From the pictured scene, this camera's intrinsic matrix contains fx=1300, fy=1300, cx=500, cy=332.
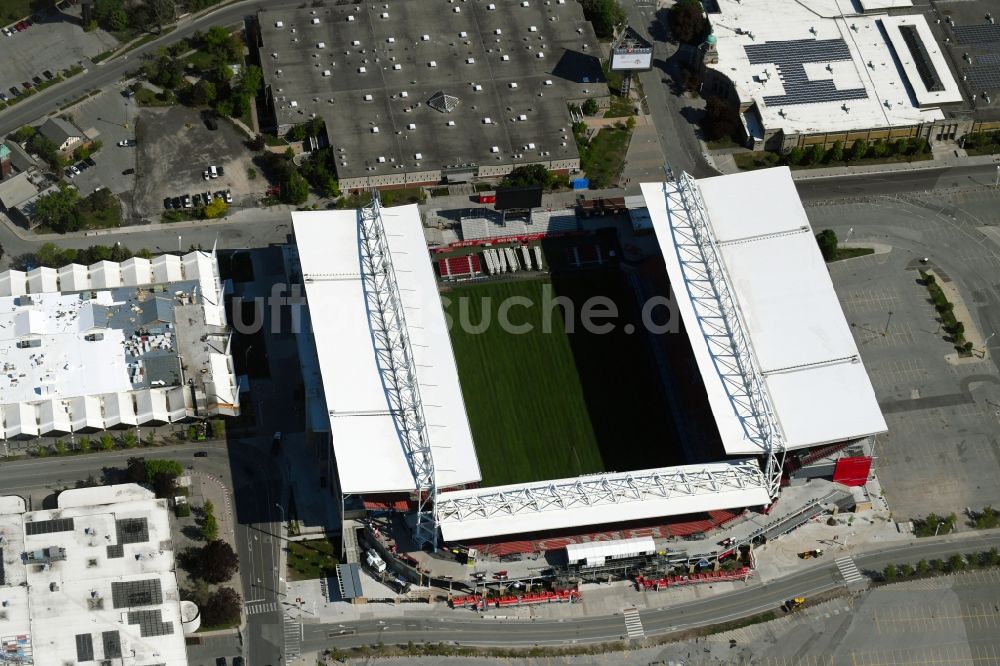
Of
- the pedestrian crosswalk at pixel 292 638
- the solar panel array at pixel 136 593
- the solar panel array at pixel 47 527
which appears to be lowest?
the pedestrian crosswalk at pixel 292 638

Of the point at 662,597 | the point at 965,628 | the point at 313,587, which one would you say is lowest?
the point at 965,628

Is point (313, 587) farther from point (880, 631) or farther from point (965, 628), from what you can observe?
point (965, 628)

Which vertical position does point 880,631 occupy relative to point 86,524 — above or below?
below

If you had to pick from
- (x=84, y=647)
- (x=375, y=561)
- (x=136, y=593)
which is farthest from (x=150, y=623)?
(x=375, y=561)

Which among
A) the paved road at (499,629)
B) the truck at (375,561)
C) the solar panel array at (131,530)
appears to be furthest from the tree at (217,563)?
the truck at (375,561)

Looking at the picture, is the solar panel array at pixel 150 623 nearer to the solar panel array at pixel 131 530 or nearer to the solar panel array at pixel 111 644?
the solar panel array at pixel 111 644

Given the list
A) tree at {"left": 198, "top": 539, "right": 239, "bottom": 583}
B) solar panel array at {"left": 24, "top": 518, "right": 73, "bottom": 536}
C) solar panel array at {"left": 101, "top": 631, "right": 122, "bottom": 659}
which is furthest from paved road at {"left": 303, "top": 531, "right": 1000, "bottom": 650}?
solar panel array at {"left": 24, "top": 518, "right": 73, "bottom": 536}

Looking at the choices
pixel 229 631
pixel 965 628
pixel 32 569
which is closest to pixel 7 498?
pixel 32 569
